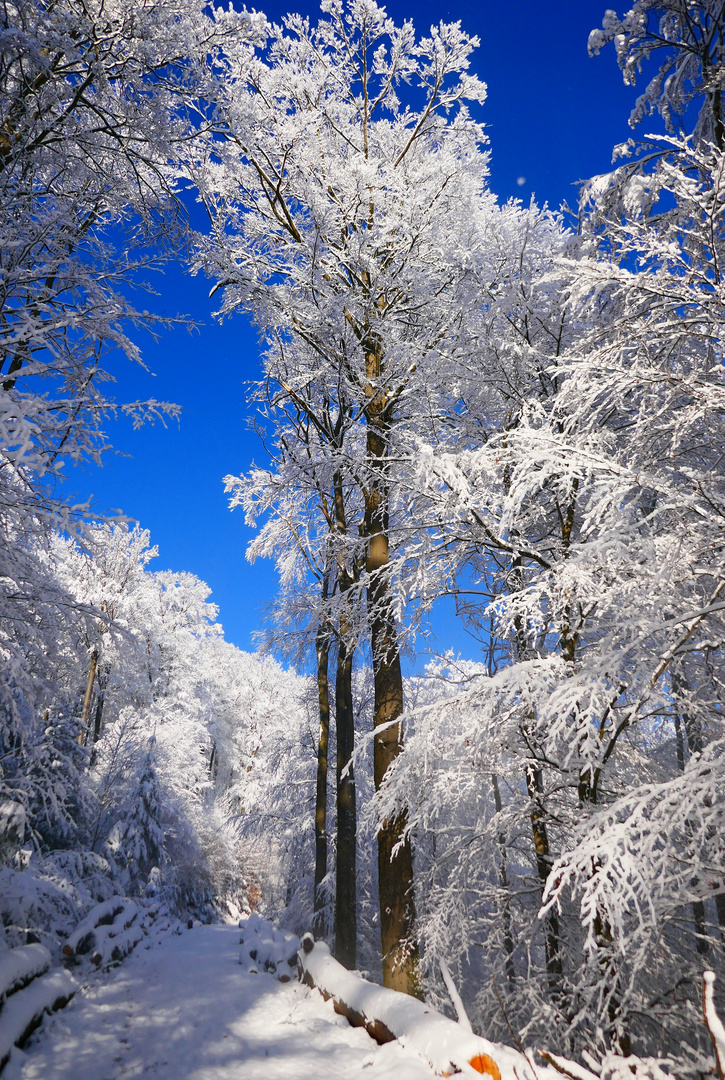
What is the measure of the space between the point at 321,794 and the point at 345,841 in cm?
185

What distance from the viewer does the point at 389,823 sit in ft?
18.4

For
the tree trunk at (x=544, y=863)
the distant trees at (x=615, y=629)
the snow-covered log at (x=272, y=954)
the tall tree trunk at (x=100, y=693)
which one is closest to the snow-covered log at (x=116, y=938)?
the snow-covered log at (x=272, y=954)

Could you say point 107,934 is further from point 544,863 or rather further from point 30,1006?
point 544,863

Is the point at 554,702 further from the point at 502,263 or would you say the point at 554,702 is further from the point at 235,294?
the point at 235,294

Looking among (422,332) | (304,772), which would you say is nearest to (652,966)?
(422,332)

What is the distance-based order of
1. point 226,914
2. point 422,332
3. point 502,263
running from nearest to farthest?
point 502,263, point 422,332, point 226,914

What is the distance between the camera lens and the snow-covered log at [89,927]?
8.23 meters

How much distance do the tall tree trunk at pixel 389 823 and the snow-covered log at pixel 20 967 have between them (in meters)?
3.35

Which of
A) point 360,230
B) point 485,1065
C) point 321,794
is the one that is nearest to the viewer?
point 485,1065

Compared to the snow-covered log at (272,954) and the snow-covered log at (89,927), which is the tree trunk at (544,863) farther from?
the snow-covered log at (89,927)

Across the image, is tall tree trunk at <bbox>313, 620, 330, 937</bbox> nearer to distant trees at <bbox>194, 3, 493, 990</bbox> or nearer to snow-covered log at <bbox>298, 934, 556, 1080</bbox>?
distant trees at <bbox>194, 3, 493, 990</bbox>

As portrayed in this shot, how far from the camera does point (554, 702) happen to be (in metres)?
3.50

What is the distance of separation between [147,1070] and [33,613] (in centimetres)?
503

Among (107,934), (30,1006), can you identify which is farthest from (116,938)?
(30,1006)
